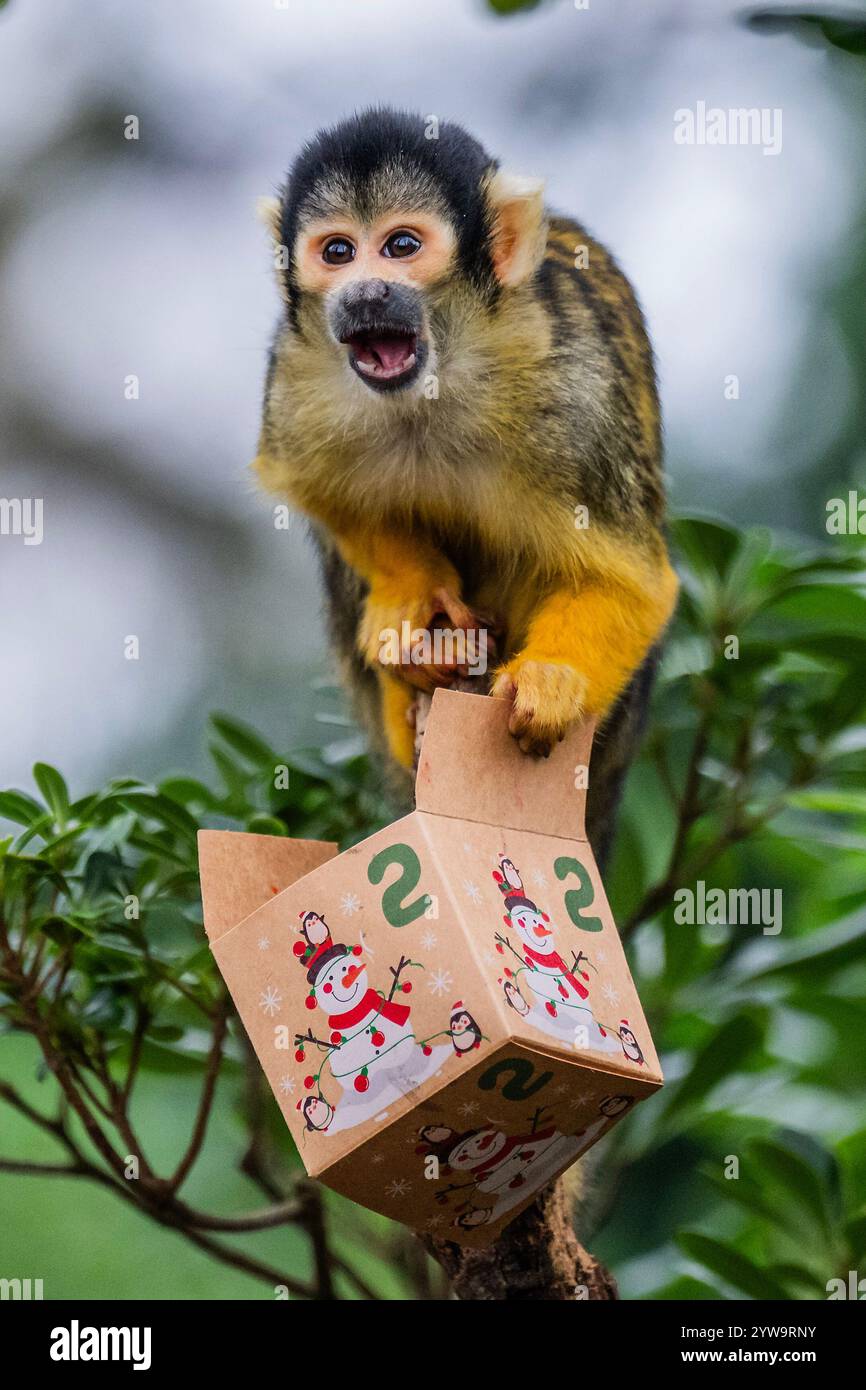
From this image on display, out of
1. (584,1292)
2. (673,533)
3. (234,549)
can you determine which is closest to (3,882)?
(584,1292)

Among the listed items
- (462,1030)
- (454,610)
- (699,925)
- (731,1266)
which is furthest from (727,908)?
(462,1030)

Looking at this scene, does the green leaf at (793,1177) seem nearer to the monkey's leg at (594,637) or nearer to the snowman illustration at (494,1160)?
the snowman illustration at (494,1160)

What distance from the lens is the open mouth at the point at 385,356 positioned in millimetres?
2770

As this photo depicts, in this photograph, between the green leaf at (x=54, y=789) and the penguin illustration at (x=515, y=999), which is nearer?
the penguin illustration at (x=515, y=999)

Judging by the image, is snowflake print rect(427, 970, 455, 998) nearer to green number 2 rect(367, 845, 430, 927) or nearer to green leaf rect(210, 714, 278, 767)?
green number 2 rect(367, 845, 430, 927)

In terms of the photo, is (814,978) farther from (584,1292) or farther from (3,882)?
(3,882)

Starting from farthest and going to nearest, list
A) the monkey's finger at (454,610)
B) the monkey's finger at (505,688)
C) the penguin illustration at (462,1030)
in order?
the monkey's finger at (454,610) < the monkey's finger at (505,688) < the penguin illustration at (462,1030)

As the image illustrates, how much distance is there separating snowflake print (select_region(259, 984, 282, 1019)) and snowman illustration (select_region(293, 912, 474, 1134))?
52mm

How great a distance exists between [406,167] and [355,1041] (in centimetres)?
172

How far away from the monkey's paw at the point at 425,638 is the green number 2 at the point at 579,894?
61cm

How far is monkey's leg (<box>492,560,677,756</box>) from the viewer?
256cm

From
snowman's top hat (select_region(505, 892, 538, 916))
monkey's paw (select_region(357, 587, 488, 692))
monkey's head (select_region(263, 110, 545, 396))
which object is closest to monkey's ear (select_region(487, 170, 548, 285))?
monkey's head (select_region(263, 110, 545, 396))

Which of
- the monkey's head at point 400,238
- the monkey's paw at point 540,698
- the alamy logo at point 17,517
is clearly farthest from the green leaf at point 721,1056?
the alamy logo at point 17,517

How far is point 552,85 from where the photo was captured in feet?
21.3
